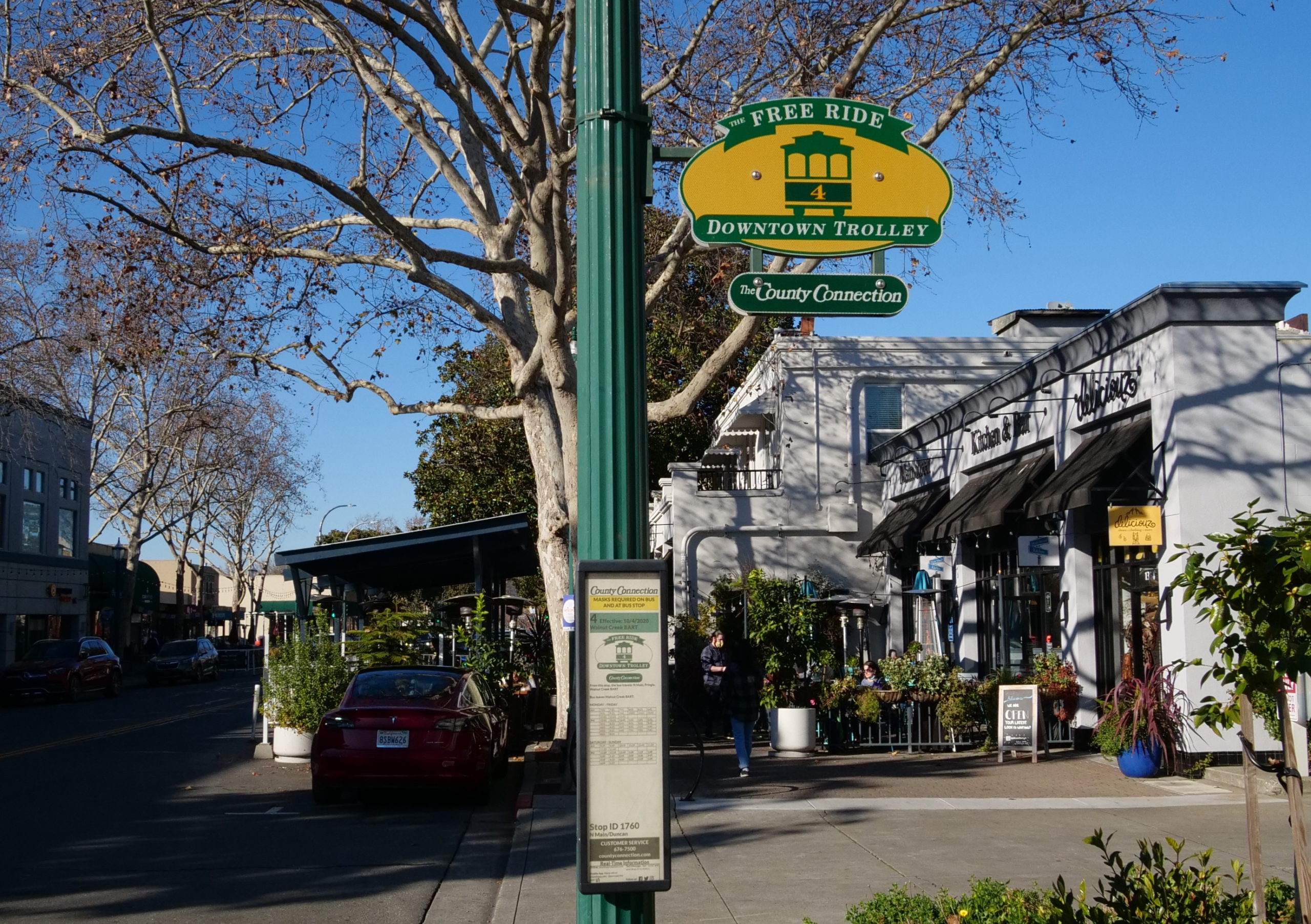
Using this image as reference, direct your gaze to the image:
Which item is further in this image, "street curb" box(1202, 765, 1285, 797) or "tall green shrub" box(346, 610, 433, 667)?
"tall green shrub" box(346, 610, 433, 667)

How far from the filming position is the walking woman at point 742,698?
15.0 metres

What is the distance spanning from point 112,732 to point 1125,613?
56.5 ft

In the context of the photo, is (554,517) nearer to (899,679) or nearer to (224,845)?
(899,679)

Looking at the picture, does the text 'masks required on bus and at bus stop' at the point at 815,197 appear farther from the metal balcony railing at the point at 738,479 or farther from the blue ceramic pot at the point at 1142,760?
the metal balcony railing at the point at 738,479

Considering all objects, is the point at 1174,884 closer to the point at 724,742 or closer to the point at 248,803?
the point at 248,803

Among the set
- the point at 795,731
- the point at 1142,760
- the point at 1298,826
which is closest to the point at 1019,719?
the point at 1142,760

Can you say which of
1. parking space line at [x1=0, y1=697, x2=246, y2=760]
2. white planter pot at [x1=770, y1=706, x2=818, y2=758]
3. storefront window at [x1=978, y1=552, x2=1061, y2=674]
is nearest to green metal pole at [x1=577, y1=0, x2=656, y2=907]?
white planter pot at [x1=770, y1=706, x2=818, y2=758]

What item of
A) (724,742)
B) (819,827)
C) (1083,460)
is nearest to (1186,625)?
(1083,460)

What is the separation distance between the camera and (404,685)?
47.5ft

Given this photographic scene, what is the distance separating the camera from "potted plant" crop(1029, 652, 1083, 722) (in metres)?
17.2

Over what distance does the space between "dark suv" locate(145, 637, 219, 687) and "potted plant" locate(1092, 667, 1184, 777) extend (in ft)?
117

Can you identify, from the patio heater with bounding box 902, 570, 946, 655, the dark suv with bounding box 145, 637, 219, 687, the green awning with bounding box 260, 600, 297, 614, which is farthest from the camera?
the green awning with bounding box 260, 600, 297, 614

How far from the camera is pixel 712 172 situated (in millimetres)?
4988

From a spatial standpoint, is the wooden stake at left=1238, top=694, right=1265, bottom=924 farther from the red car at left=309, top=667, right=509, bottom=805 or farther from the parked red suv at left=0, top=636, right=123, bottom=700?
the parked red suv at left=0, top=636, right=123, bottom=700
